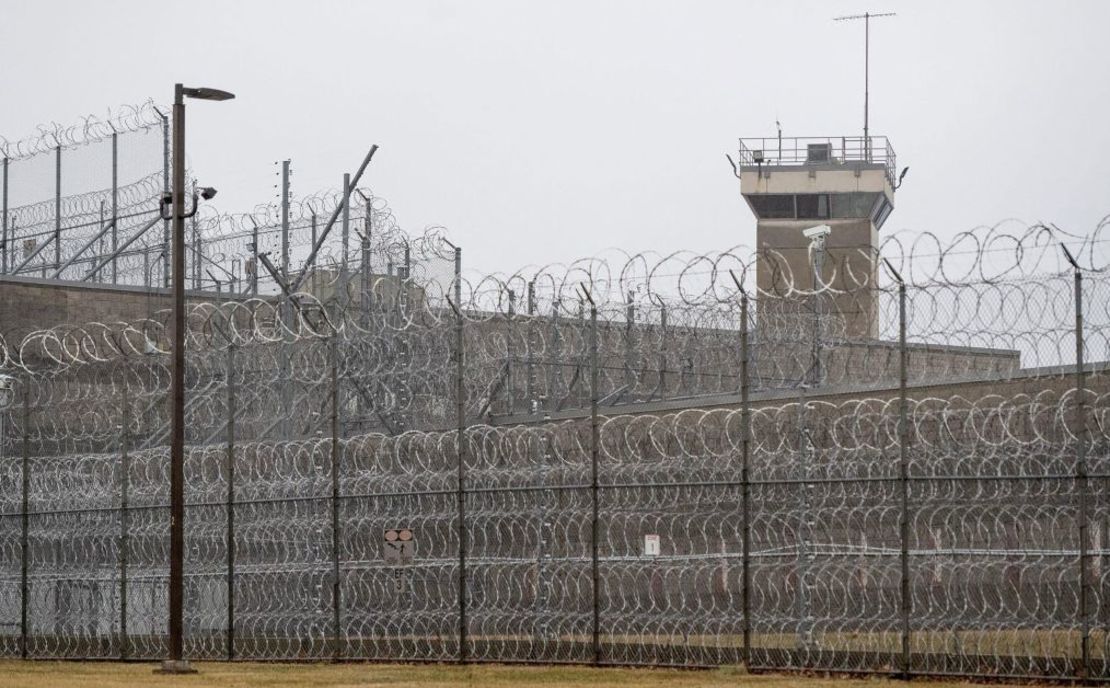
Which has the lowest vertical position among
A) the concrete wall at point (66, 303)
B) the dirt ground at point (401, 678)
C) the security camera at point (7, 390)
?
the dirt ground at point (401, 678)

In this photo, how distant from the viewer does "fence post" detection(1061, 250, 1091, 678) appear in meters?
13.5

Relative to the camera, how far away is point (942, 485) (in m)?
16.6

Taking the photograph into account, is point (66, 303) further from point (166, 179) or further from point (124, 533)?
point (124, 533)

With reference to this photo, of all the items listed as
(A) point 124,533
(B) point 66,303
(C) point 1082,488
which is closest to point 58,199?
(B) point 66,303

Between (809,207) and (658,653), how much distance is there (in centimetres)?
3941

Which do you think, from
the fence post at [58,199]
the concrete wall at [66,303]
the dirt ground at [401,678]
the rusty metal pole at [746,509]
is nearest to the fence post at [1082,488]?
the dirt ground at [401,678]

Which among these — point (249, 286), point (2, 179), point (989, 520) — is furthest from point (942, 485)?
point (2, 179)

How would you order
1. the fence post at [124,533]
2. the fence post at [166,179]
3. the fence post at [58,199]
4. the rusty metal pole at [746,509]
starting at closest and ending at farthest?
the rusty metal pole at [746,509], the fence post at [124,533], the fence post at [166,179], the fence post at [58,199]

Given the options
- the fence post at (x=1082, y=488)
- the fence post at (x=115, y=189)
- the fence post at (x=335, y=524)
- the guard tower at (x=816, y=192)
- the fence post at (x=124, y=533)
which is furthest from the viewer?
the guard tower at (x=816, y=192)

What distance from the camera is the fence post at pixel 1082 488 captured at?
44.4ft

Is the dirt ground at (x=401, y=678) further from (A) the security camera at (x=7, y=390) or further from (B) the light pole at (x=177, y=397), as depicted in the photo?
(A) the security camera at (x=7, y=390)

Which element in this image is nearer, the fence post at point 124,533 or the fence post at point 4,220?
the fence post at point 124,533

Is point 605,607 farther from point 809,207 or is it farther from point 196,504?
point 809,207

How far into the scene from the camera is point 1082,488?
540 inches
